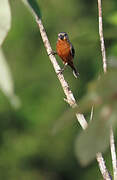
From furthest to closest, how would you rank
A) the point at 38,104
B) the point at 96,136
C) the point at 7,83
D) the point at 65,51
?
the point at 38,104
the point at 65,51
the point at 7,83
the point at 96,136

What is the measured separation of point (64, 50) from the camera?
472cm

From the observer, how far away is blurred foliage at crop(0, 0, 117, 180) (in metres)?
12.9

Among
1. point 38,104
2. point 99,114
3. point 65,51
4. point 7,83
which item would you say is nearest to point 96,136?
point 99,114

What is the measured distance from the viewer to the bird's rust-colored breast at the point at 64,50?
4.64 meters

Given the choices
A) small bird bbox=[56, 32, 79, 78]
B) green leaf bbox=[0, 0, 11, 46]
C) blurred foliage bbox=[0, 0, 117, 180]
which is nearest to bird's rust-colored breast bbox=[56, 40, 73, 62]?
small bird bbox=[56, 32, 79, 78]

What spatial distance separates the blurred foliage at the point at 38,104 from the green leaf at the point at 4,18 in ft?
37.8

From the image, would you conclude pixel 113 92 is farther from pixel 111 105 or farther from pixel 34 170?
pixel 34 170

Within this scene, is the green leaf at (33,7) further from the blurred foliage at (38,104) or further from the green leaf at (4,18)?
the blurred foliage at (38,104)

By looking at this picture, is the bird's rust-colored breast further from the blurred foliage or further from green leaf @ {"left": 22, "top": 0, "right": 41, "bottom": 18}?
the blurred foliage

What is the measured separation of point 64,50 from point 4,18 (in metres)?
3.72

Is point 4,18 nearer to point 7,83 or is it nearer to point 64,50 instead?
point 7,83

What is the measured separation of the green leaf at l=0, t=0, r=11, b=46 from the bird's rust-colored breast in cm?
357

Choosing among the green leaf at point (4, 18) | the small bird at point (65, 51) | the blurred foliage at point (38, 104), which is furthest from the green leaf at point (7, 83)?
the blurred foliage at point (38, 104)

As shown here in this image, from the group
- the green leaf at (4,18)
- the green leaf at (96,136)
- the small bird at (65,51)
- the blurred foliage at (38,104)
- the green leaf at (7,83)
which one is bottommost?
the blurred foliage at (38,104)
